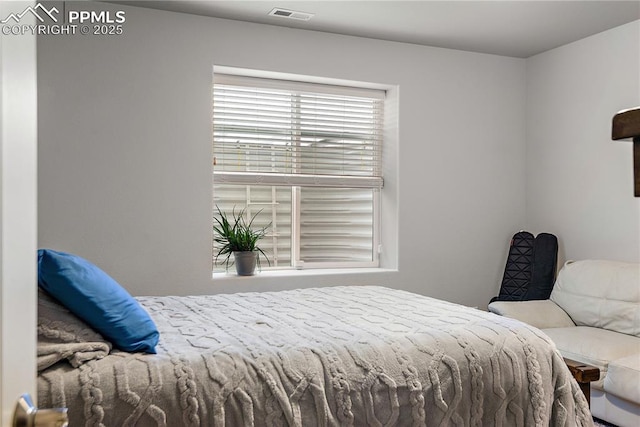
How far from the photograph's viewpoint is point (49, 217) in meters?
3.71

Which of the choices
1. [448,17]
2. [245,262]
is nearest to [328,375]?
[245,262]

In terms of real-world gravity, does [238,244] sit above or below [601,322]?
above

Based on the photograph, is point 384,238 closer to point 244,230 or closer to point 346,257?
point 346,257

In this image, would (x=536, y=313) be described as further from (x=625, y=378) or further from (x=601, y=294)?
(x=625, y=378)

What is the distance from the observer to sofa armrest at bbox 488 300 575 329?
13.3ft

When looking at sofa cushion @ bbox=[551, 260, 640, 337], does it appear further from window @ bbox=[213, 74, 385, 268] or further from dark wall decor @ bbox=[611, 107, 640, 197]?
dark wall decor @ bbox=[611, 107, 640, 197]

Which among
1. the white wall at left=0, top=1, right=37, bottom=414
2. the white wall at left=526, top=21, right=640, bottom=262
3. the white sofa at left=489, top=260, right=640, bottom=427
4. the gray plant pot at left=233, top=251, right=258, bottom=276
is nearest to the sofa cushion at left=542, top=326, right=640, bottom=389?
the white sofa at left=489, top=260, right=640, bottom=427

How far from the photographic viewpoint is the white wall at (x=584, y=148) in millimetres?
Answer: 4344

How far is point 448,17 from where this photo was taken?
4156 millimetres

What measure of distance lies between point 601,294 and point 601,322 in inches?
7.4

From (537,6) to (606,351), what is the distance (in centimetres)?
220

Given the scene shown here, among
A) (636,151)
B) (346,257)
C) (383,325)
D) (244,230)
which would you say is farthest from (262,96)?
(636,151)

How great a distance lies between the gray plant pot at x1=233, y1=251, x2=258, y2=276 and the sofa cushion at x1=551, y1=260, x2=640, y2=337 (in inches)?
86.2

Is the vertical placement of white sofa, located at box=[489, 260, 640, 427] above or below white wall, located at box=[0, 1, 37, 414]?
below
